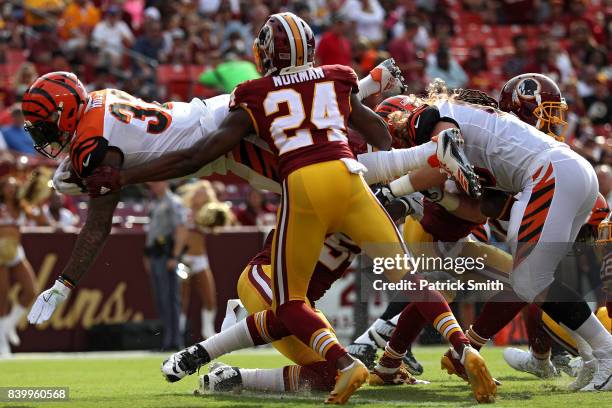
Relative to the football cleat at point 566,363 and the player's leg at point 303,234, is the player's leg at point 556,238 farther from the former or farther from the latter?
the football cleat at point 566,363

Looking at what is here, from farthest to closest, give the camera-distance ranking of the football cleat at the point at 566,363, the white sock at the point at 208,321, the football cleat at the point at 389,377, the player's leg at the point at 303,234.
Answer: the white sock at the point at 208,321 → the football cleat at the point at 566,363 → the football cleat at the point at 389,377 → the player's leg at the point at 303,234

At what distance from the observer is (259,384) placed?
21.0 feet

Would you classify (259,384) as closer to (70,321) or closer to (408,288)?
(408,288)

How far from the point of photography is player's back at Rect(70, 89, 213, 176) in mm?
6211

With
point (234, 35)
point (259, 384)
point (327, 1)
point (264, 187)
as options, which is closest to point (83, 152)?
point (264, 187)

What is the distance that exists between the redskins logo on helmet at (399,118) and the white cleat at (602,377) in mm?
1611

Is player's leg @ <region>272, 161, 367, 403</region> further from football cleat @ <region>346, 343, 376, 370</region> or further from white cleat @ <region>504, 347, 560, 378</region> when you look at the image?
white cleat @ <region>504, 347, 560, 378</region>

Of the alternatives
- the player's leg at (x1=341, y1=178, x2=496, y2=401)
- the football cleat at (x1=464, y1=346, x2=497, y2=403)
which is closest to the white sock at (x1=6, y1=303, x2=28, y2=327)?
the player's leg at (x1=341, y1=178, x2=496, y2=401)

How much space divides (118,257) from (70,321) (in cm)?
84

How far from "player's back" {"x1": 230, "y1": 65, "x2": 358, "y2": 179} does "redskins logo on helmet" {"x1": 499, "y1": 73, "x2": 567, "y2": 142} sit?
148 centimetres

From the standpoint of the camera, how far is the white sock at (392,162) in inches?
250

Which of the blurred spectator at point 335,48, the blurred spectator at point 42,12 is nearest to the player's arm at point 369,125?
the blurred spectator at point 335,48

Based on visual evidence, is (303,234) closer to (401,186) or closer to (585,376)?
(401,186)

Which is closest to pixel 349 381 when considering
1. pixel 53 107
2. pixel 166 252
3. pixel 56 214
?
pixel 53 107
